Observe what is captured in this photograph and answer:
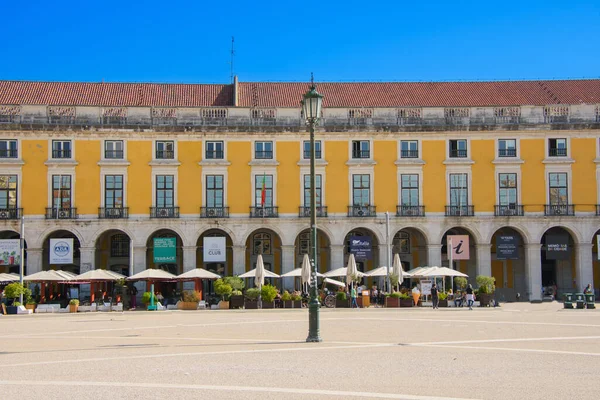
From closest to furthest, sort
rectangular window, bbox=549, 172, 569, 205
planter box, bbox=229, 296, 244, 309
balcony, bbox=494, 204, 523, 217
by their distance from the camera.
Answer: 1. planter box, bbox=229, 296, 244, 309
2. balcony, bbox=494, 204, 523, 217
3. rectangular window, bbox=549, 172, 569, 205

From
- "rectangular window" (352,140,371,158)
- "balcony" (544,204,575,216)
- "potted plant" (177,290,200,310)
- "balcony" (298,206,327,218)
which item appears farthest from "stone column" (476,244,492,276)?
"potted plant" (177,290,200,310)

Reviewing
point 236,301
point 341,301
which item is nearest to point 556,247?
point 341,301

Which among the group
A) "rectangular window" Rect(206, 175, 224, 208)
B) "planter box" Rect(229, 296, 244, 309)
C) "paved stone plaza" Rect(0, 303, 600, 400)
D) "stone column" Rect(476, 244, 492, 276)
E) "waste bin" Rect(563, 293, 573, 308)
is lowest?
"planter box" Rect(229, 296, 244, 309)

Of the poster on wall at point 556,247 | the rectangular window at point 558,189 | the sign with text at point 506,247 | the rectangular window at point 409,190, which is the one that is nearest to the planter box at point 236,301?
the rectangular window at point 409,190

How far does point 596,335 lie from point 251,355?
31.9 feet

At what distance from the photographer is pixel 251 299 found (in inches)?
1559

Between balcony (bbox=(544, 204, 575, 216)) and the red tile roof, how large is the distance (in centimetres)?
742

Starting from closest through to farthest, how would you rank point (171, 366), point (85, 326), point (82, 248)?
point (171, 366)
point (85, 326)
point (82, 248)

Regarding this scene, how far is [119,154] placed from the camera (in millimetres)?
48312

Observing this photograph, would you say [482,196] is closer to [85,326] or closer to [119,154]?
[119,154]

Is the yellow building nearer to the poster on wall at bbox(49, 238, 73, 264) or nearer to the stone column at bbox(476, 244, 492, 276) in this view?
the stone column at bbox(476, 244, 492, 276)

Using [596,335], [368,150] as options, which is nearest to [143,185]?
[368,150]

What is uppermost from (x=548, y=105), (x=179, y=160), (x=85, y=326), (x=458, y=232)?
(x=548, y=105)

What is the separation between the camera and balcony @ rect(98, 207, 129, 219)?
156 feet
